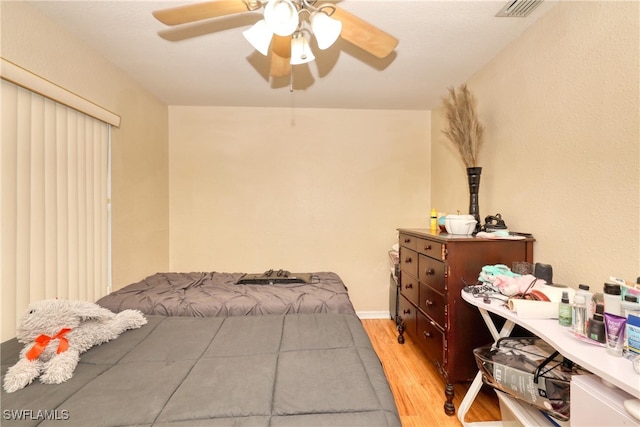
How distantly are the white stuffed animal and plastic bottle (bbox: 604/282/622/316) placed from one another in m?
2.08

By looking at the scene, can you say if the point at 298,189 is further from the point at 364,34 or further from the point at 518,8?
the point at 518,8

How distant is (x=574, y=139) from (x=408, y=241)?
1284 millimetres

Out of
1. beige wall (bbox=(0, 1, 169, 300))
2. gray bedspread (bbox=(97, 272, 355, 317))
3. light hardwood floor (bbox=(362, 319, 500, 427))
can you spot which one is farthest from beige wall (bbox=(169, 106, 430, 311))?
gray bedspread (bbox=(97, 272, 355, 317))

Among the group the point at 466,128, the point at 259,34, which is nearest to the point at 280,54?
the point at 259,34

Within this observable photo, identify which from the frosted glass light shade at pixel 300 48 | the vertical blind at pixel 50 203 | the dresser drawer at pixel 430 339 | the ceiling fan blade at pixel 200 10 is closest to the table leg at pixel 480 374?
the dresser drawer at pixel 430 339

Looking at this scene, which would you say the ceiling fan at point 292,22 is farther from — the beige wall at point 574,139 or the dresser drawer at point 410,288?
the dresser drawer at point 410,288

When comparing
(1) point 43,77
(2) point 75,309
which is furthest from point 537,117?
(1) point 43,77

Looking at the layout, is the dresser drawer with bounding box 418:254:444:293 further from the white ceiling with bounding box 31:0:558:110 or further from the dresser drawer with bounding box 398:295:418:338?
the white ceiling with bounding box 31:0:558:110

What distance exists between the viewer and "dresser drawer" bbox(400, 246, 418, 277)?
2342mm

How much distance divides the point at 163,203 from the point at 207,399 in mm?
2701

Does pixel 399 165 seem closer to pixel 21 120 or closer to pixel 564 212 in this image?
Answer: pixel 564 212

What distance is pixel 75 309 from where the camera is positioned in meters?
1.37

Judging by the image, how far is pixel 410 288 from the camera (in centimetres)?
246

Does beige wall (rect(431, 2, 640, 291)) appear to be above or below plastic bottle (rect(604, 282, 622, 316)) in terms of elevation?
above
